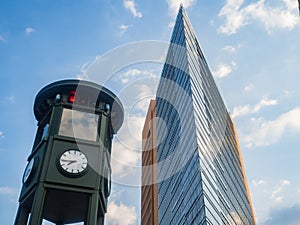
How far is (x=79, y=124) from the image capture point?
1411 cm

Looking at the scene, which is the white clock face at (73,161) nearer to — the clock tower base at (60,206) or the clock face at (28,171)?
the clock tower base at (60,206)

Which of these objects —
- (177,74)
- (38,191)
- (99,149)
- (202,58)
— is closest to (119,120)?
(99,149)

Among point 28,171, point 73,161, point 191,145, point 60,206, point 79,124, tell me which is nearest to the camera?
point 73,161

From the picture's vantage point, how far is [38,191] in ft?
38.7

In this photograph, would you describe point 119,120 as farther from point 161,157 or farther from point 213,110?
point 161,157

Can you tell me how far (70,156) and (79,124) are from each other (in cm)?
176

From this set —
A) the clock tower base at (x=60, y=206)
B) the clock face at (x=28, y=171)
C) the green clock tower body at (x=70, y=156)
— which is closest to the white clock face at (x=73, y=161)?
the green clock tower body at (x=70, y=156)

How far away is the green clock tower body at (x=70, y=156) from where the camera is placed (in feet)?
40.1

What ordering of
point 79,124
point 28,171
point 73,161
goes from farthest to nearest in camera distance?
point 79,124 < point 28,171 < point 73,161

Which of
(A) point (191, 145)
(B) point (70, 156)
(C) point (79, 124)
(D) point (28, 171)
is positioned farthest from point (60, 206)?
(A) point (191, 145)

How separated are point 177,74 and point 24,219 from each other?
39.3m

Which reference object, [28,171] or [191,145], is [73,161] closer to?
[28,171]

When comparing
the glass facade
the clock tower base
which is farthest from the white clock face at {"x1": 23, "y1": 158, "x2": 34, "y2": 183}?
the glass facade

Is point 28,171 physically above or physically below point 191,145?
below
